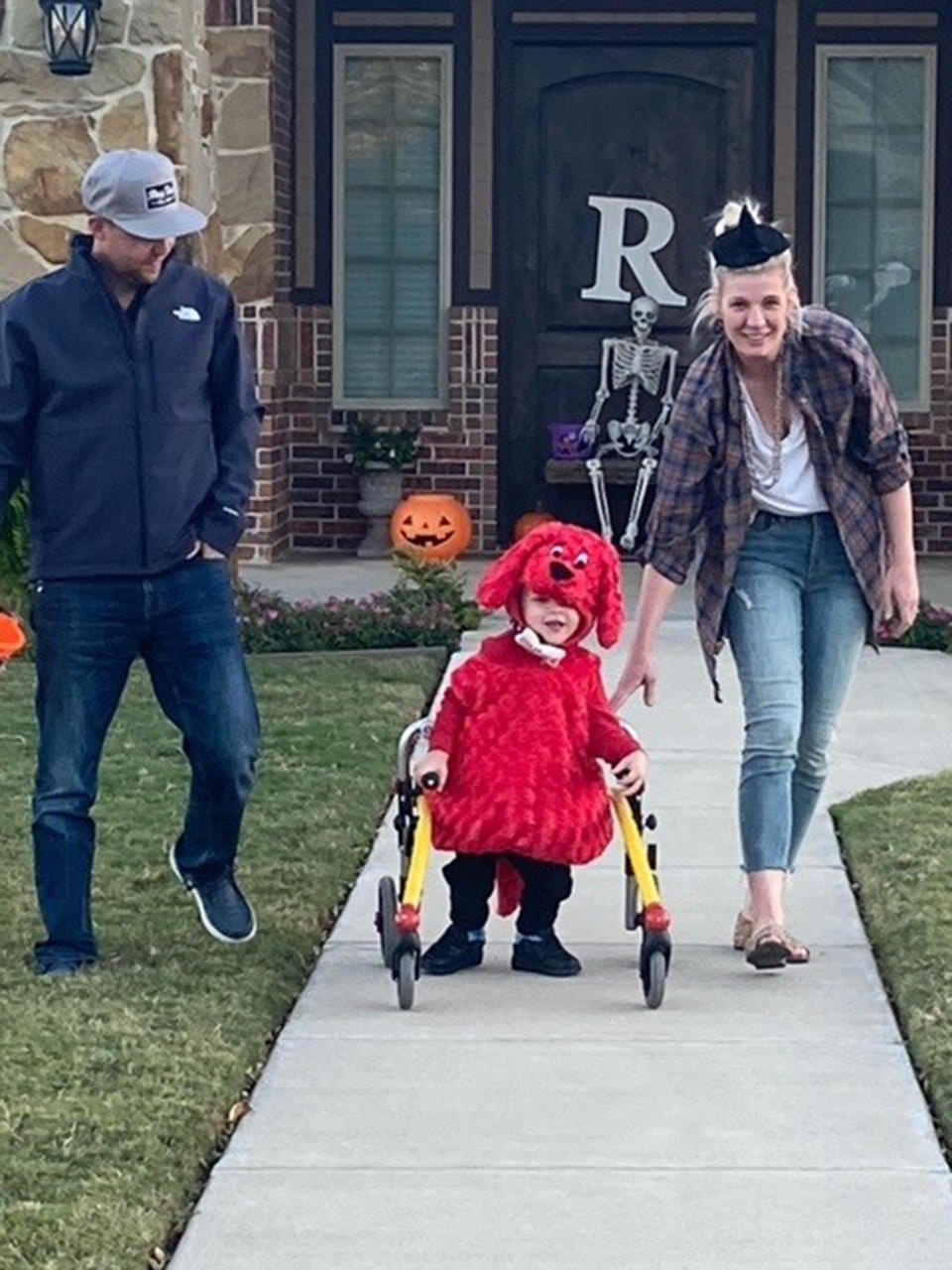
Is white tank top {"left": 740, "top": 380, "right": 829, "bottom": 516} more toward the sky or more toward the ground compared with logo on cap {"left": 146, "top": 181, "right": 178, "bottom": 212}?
more toward the ground

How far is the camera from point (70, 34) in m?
11.4

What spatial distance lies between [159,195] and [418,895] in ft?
5.27

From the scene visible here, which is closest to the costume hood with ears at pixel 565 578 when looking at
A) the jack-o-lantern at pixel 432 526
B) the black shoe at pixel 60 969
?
the black shoe at pixel 60 969

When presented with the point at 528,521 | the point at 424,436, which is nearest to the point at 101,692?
the point at 528,521

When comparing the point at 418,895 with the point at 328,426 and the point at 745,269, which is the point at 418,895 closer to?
the point at 745,269

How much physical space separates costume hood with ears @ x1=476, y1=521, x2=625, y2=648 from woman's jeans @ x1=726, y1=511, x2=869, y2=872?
11.9 inches

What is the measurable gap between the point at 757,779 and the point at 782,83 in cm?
883

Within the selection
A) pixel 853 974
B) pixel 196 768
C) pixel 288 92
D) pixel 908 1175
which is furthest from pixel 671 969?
pixel 288 92

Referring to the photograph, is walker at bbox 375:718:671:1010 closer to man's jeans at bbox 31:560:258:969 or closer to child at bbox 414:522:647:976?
child at bbox 414:522:647:976

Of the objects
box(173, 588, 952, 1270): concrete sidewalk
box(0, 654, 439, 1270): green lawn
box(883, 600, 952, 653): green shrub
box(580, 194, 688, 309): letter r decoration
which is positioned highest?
box(580, 194, 688, 309): letter r decoration

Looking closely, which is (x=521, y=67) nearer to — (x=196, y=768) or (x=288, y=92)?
(x=288, y=92)

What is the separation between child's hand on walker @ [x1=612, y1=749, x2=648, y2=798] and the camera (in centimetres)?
629

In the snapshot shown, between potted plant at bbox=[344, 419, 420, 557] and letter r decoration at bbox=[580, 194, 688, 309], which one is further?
letter r decoration at bbox=[580, 194, 688, 309]

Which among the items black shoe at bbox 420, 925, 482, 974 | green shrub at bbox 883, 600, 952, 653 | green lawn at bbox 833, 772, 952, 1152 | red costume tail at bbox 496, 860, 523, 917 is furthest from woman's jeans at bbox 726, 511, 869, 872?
green shrub at bbox 883, 600, 952, 653
